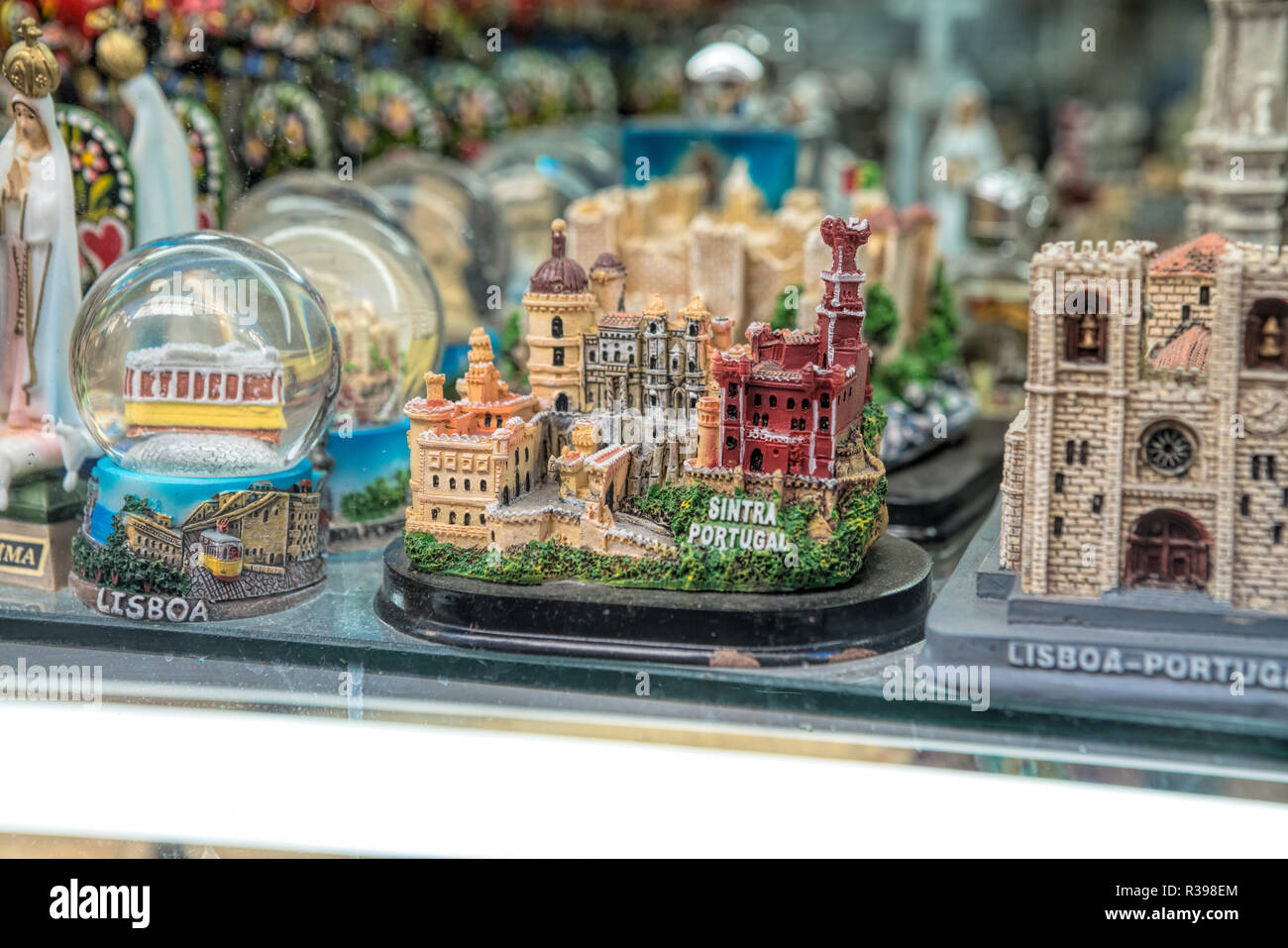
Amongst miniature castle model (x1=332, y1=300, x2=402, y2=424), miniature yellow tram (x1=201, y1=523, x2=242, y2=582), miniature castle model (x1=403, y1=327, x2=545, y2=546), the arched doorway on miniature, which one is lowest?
miniature yellow tram (x1=201, y1=523, x2=242, y2=582)

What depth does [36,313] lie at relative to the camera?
762 cm

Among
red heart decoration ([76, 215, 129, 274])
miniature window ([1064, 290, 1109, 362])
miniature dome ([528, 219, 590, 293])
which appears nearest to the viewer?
miniature window ([1064, 290, 1109, 362])

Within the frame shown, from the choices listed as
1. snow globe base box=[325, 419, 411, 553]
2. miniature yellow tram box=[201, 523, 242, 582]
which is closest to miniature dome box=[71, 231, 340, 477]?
miniature yellow tram box=[201, 523, 242, 582]

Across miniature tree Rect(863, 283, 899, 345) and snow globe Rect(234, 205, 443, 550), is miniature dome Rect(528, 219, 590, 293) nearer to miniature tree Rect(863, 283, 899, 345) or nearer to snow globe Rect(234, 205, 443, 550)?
snow globe Rect(234, 205, 443, 550)

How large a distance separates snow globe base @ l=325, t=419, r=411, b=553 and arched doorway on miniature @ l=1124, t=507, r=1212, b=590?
3.80 meters

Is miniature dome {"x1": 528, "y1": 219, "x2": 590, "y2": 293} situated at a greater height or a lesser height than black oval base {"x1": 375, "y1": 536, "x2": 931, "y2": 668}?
greater

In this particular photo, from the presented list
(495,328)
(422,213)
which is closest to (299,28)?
(422,213)

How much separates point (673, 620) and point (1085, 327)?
208 centimetres

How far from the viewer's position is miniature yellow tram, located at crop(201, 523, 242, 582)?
23.5 feet

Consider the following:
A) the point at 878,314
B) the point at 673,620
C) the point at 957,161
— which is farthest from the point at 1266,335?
the point at 957,161

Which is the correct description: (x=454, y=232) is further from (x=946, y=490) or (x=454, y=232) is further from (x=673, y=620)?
(x=673, y=620)

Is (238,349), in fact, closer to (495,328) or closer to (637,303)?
(637,303)

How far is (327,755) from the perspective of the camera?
6.66 meters
